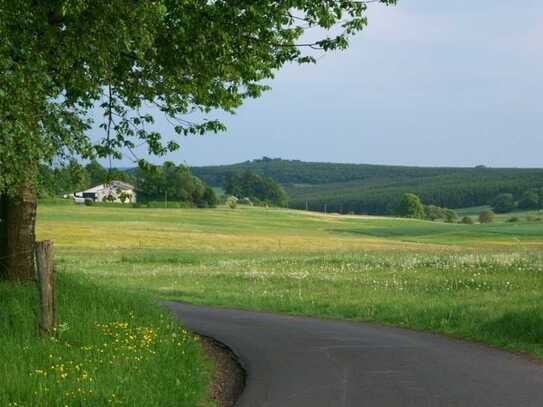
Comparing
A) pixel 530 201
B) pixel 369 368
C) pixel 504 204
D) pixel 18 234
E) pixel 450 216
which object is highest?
pixel 18 234

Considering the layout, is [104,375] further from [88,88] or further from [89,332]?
[88,88]

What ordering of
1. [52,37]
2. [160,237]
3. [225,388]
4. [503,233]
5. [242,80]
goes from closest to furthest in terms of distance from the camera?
[225,388] < [52,37] < [242,80] < [160,237] < [503,233]

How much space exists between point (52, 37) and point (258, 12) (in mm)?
3727

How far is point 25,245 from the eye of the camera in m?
18.4

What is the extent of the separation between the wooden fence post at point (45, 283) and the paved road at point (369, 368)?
2.94 m

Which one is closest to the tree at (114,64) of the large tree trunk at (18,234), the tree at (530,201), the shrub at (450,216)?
the large tree trunk at (18,234)

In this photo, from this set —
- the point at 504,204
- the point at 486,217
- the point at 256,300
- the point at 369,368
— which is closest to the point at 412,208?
the point at 504,204

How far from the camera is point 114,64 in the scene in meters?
16.8

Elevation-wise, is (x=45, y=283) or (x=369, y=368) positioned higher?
(x=45, y=283)

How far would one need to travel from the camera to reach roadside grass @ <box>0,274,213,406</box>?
10047 millimetres

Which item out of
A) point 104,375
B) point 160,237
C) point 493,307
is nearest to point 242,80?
point 493,307

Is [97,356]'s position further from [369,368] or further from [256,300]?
[256,300]

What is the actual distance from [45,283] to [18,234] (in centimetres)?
573

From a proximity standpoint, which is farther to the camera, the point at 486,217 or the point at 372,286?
the point at 486,217
